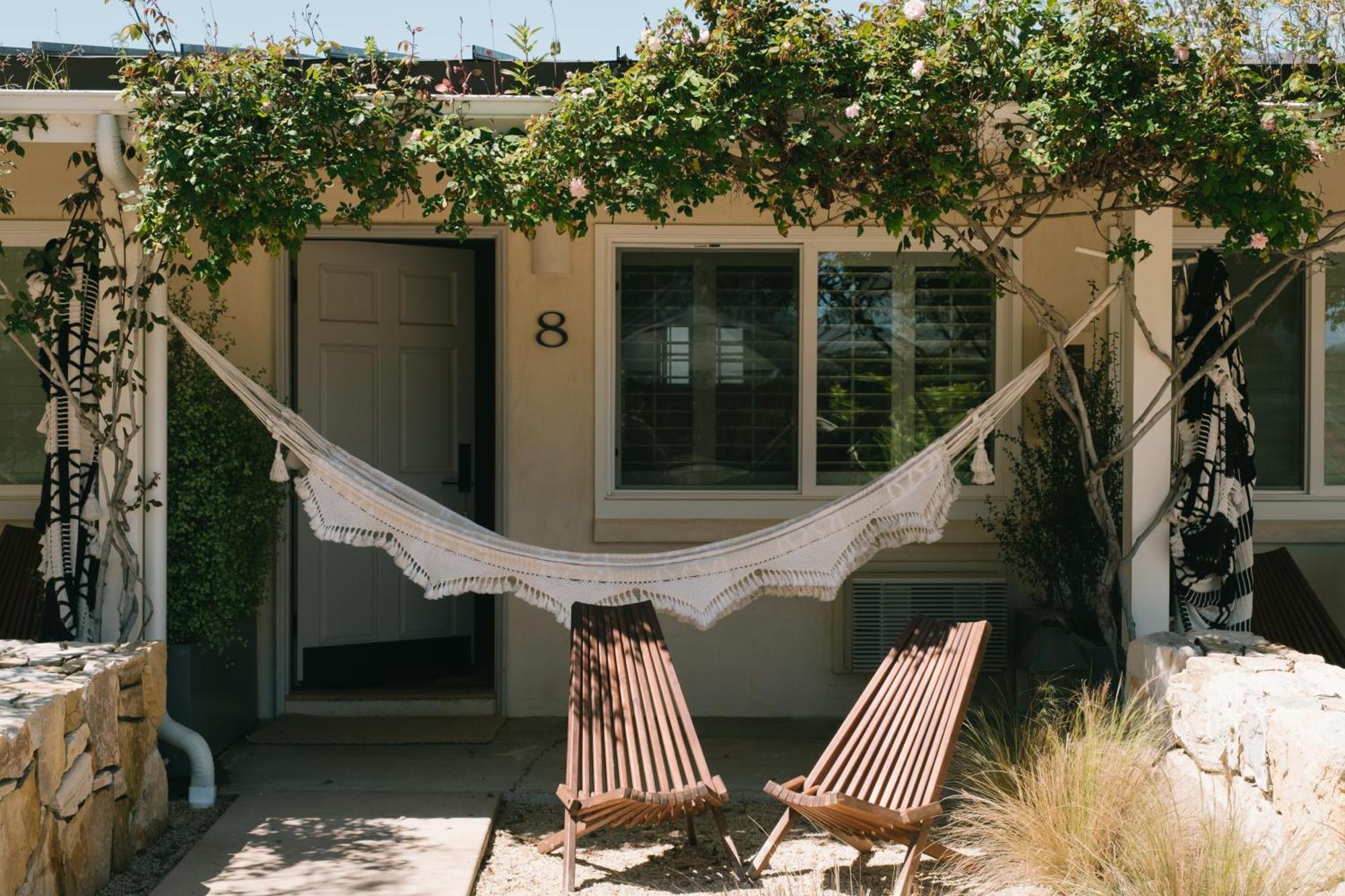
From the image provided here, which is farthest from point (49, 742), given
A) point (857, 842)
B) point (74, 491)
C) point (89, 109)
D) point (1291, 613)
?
point (1291, 613)

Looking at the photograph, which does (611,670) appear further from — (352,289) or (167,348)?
(352,289)

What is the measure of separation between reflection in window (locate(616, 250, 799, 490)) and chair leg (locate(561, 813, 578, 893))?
84.1 inches

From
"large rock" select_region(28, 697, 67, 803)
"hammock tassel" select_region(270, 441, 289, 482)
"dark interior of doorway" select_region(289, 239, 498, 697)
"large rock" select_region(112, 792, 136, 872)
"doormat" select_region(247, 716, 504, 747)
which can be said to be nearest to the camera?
"large rock" select_region(28, 697, 67, 803)

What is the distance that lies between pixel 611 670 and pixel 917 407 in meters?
2.16

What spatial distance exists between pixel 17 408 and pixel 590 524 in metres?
2.41

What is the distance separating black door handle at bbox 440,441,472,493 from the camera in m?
5.93

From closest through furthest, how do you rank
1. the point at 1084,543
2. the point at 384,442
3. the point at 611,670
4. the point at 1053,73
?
1. the point at 1053,73
2. the point at 611,670
3. the point at 1084,543
4. the point at 384,442

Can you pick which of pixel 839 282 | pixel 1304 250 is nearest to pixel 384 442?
pixel 839 282

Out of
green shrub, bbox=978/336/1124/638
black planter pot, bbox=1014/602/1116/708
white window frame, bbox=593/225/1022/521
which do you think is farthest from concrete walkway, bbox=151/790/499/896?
green shrub, bbox=978/336/1124/638

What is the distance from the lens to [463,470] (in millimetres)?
5941

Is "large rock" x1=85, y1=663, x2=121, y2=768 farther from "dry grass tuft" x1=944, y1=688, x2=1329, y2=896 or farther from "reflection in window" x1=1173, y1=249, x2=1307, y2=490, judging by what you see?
"reflection in window" x1=1173, y1=249, x2=1307, y2=490

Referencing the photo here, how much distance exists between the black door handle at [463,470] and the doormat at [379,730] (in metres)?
1.07

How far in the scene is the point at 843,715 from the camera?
5.45 meters

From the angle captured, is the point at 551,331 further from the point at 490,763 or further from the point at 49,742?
the point at 49,742
